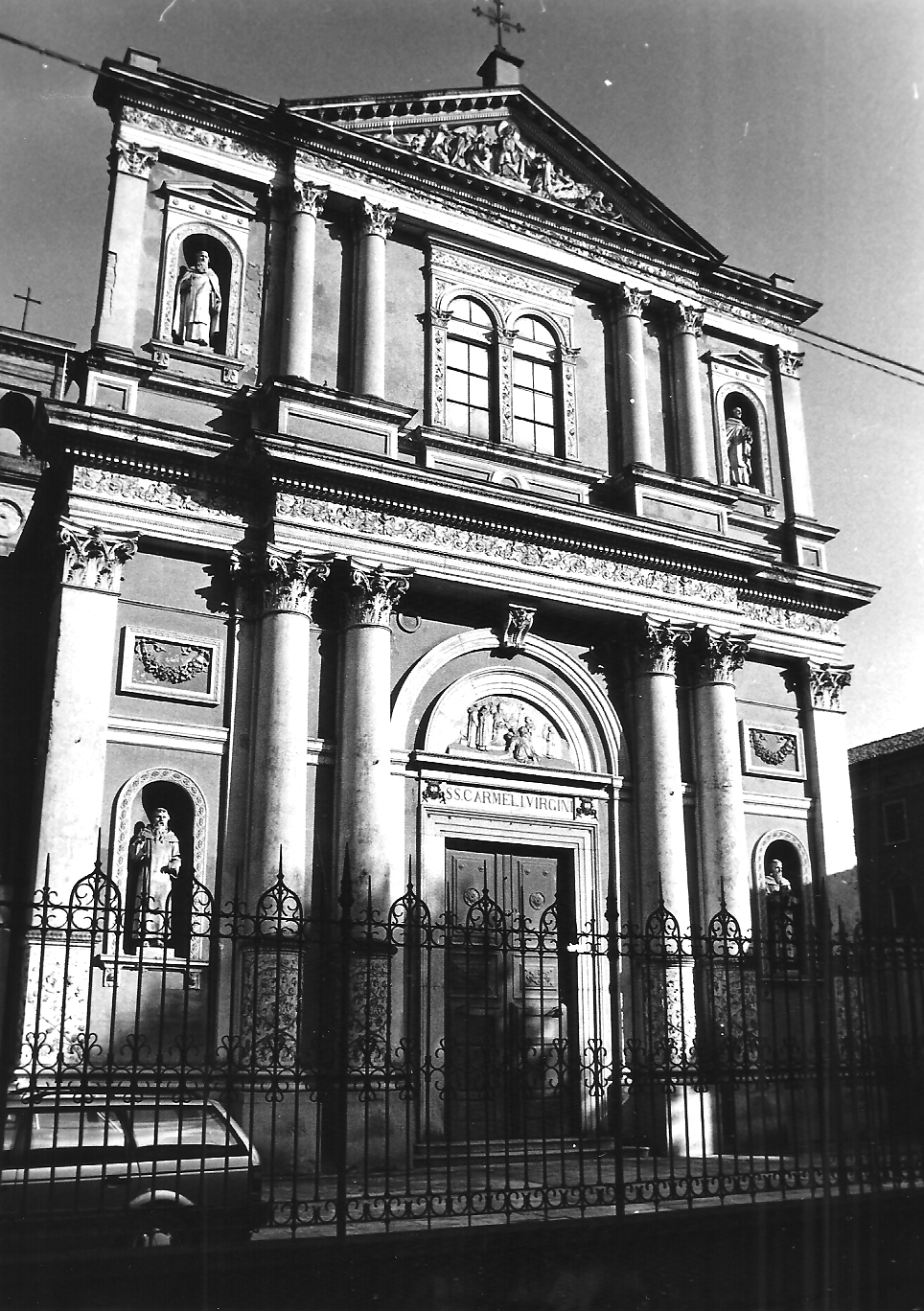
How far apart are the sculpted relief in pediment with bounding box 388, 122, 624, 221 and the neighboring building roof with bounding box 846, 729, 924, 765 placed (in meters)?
22.0

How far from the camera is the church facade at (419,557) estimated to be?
49.1ft

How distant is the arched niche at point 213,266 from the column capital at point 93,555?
10.7ft

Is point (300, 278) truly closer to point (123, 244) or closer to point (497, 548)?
point (123, 244)

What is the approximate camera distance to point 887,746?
38594mm

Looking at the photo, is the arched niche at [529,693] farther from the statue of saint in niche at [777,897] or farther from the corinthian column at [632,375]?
the corinthian column at [632,375]

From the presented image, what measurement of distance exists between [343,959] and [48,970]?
571 cm

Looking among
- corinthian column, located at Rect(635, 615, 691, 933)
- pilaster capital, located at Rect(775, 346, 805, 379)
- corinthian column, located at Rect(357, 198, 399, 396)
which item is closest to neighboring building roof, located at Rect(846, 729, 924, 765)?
pilaster capital, located at Rect(775, 346, 805, 379)

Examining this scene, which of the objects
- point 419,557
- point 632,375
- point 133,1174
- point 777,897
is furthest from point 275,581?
point 777,897

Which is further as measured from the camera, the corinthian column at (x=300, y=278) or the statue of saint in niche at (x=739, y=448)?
the statue of saint in niche at (x=739, y=448)

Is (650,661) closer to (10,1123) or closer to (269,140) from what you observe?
(269,140)

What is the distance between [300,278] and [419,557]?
446 centimetres

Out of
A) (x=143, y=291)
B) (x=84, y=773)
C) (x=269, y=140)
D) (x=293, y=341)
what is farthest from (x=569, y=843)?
(x=269, y=140)

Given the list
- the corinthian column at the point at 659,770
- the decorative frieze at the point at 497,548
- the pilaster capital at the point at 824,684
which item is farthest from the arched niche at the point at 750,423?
the corinthian column at the point at 659,770

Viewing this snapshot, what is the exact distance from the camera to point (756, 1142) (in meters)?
16.5
